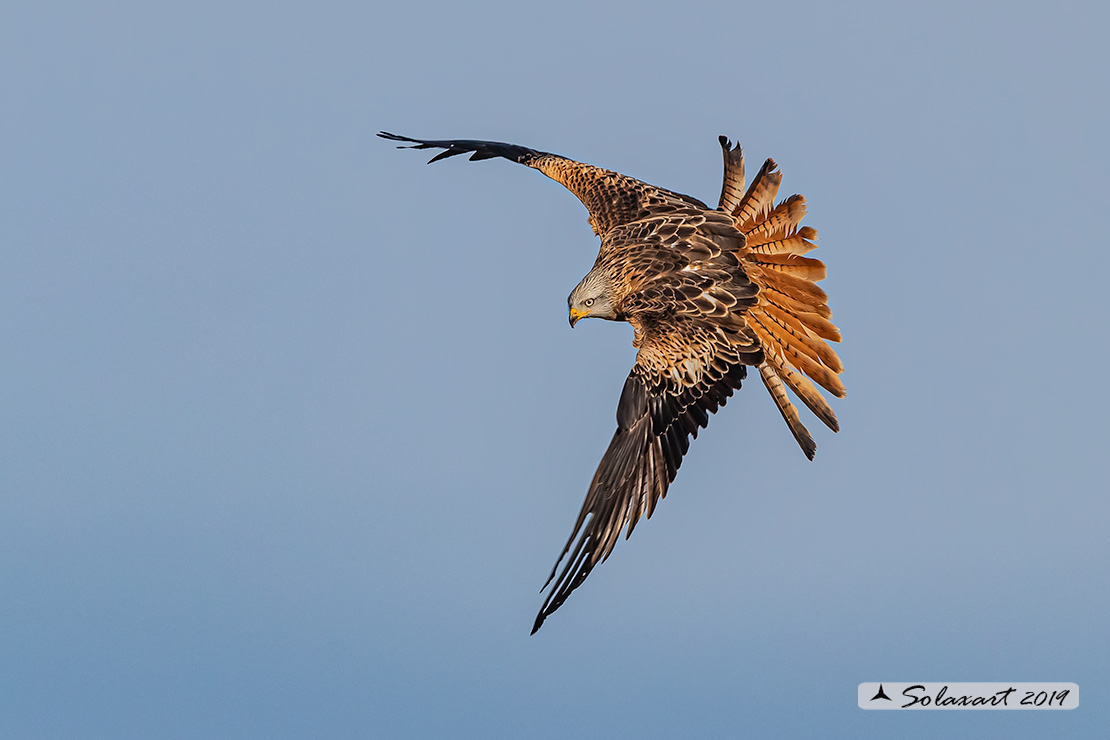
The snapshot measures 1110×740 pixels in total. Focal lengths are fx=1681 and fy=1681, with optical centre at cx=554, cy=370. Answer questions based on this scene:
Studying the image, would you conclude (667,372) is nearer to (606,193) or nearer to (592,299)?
(592,299)

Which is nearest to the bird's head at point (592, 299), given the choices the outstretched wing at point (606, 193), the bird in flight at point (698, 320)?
the bird in flight at point (698, 320)

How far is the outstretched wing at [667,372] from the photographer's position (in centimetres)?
1345

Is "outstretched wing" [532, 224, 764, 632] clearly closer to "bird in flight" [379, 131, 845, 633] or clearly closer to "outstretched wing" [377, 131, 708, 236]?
"bird in flight" [379, 131, 845, 633]

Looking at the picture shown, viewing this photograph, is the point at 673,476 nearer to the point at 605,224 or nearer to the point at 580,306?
the point at 580,306

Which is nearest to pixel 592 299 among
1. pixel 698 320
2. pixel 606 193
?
pixel 698 320

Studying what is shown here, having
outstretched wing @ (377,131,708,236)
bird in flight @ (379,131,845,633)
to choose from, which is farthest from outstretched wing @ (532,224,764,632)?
outstretched wing @ (377,131,708,236)

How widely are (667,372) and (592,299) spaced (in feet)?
3.54

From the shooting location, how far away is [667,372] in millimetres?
13797

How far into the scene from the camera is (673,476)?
1367 centimetres

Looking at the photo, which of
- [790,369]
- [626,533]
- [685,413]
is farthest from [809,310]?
[626,533]

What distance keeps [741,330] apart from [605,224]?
198 cm

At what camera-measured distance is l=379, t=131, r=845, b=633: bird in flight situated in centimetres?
1366

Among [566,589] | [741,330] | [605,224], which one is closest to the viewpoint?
[566,589]

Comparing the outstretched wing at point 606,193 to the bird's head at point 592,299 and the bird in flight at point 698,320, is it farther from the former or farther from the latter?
the bird's head at point 592,299
